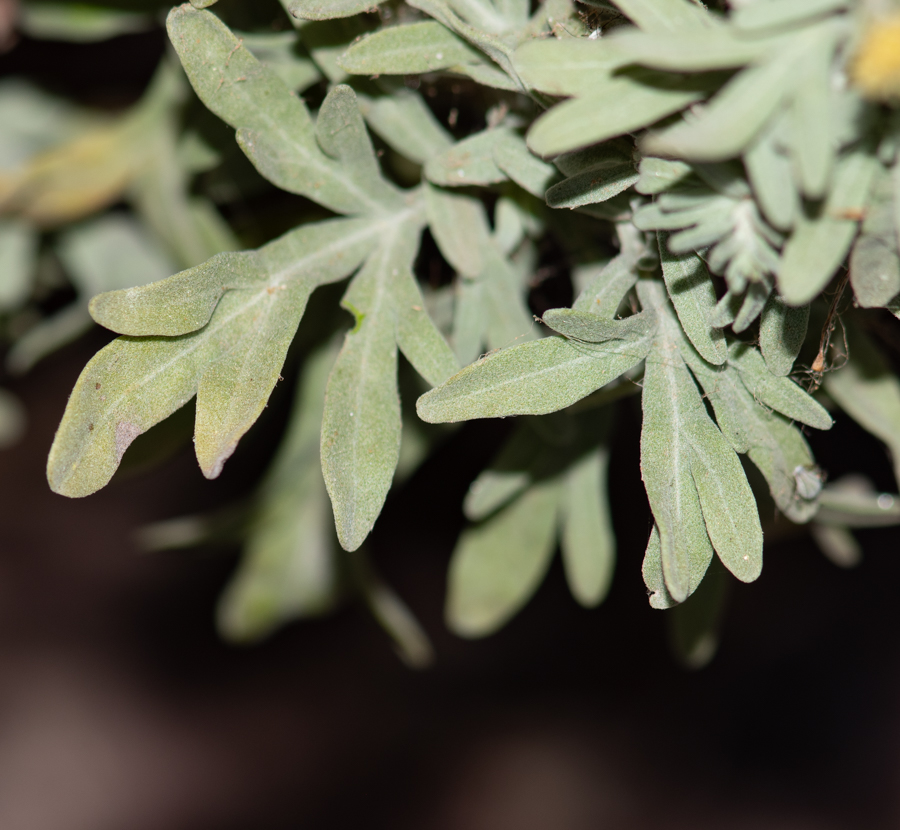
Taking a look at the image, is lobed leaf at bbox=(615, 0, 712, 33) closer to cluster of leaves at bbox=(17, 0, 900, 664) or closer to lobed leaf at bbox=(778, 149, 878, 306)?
cluster of leaves at bbox=(17, 0, 900, 664)

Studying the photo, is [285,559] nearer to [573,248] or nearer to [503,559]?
[503,559]

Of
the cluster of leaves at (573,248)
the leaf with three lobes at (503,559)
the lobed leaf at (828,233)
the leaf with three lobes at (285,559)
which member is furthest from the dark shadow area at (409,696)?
the lobed leaf at (828,233)

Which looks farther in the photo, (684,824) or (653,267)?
(684,824)

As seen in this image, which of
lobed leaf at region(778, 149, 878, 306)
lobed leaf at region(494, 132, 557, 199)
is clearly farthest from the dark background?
lobed leaf at region(778, 149, 878, 306)

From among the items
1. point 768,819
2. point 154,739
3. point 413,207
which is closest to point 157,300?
point 413,207

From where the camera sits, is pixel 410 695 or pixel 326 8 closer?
pixel 326 8

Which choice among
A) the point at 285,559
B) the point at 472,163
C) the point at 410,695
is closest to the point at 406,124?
the point at 472,163

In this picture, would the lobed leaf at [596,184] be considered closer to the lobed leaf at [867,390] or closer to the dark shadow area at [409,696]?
the lobed leaf at [867,390]

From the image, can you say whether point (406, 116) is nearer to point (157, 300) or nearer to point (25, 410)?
point (157, 300)
